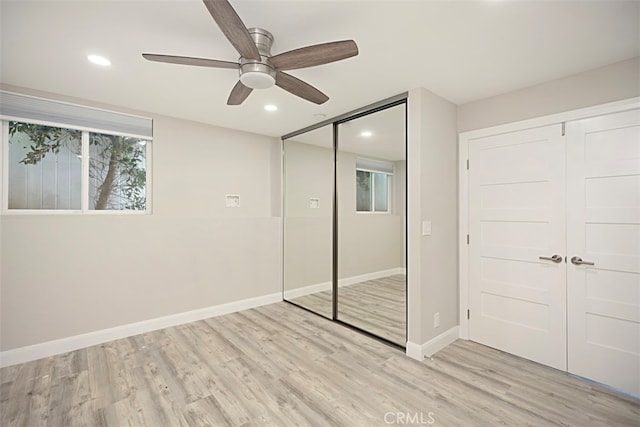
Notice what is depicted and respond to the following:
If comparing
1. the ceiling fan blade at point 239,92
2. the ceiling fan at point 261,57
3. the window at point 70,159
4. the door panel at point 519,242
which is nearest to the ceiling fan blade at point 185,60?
the ceiling fan at point 261,57

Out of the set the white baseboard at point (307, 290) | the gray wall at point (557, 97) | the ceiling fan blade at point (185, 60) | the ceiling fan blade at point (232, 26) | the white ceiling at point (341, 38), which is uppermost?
the white ceiling at point (341, 38)

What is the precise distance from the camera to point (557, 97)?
100 inches

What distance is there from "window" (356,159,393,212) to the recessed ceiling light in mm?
2731

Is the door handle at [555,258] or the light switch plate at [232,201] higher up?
the light switch plate at [232,201]

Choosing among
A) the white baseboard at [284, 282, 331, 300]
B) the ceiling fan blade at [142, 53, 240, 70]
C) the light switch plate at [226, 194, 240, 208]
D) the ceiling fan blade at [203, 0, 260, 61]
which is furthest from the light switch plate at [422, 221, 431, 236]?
the light switch plate at [226, 194, 240, 208]

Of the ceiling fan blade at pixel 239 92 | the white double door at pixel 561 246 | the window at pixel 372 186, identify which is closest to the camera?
the ceiling fan blade at pixel 239 92

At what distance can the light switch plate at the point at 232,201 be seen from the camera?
4098 millimetres

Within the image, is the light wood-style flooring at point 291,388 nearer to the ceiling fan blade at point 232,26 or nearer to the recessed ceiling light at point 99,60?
the ceiling fan blade at point 232,26

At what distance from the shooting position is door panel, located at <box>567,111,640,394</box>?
7.22 feet

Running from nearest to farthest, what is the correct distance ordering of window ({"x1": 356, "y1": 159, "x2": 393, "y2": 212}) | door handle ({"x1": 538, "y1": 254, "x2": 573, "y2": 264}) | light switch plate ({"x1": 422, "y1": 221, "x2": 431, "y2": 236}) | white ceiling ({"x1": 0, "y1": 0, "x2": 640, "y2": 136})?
1. white ceiling ({"x1": 0, "y1": 0, "x2": 640, "y2": 136})
2. door handle ({"x1": 538, "y1": 254, "x2": 573, "y2": 264})
3. light switch plate ({"x1": 422, "y1": 221, "x2": 431, "y2": 236})
4. window ({"x1": 356, "y1": 159, "x2": 393, "y2": 212})

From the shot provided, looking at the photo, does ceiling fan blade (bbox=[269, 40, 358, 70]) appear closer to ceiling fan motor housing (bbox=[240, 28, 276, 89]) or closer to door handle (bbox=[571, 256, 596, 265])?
ceiling fan motor housing (bbox=[240, 28, 276, 89])

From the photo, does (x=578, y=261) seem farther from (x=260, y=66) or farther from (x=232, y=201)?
(x=232, y=201)

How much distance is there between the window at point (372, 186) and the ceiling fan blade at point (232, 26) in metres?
2.21

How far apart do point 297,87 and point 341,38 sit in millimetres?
444
